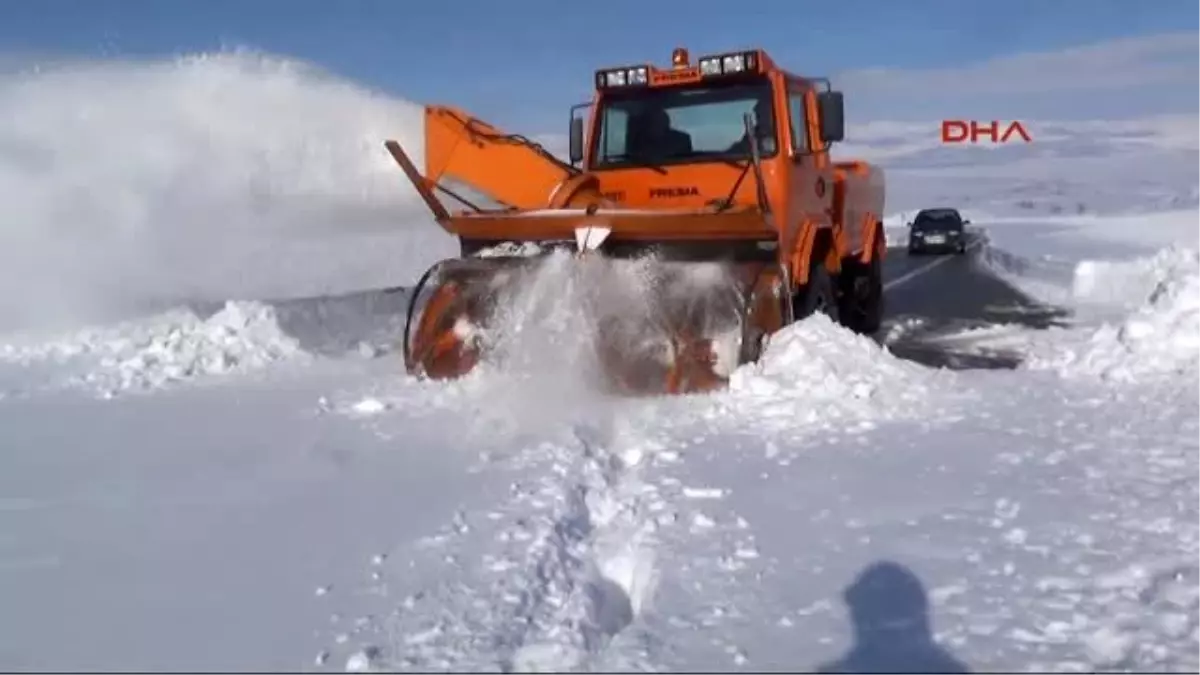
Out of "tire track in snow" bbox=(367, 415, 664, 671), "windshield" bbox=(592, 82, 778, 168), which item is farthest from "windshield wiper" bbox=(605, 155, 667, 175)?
"tire track in snow" bbox=(367, 415, 664, 671)

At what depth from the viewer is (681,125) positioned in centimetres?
843

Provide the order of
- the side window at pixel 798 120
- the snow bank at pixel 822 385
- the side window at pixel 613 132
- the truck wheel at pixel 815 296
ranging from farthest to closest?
the side window at pixel 613 132
the side window at pixel 798 120
the truck wheel at pixel 815 296
the snow bank at pixel 822 385

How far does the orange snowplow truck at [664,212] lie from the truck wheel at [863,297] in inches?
54.5

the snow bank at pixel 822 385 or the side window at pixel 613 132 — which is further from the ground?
the side window at pixel 613 132

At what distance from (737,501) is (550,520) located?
89cm

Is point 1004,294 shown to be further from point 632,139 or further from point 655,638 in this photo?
point 655,638

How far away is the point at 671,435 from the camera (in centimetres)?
602

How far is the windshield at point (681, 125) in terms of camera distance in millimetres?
8156

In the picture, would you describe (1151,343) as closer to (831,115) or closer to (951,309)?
(831,115)

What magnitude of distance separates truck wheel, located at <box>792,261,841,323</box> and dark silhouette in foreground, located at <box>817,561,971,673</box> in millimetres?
3861

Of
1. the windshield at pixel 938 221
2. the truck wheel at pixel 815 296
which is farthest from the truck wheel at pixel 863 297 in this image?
the windshield at pixel 938 221

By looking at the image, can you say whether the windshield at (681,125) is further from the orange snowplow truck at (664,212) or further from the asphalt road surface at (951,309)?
the asphalt road surface at (951,309)

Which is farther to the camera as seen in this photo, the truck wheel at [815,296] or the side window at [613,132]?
the side window at [613,132]

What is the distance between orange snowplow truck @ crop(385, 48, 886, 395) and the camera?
7.08m
